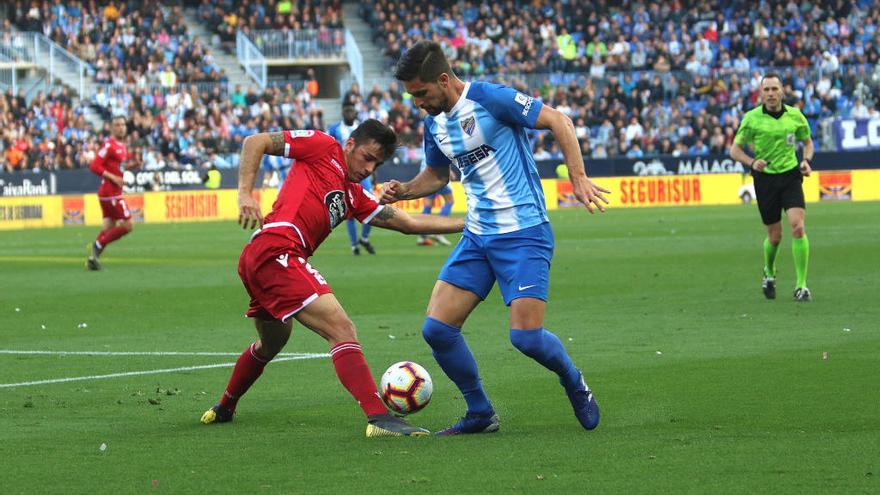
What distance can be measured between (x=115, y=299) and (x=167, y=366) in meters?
6.65

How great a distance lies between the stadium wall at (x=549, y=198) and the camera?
130ft

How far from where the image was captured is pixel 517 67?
50844 mm

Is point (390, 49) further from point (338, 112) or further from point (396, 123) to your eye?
point (396, 123)

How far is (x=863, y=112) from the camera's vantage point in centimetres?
4819

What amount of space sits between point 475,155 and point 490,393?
2.11 metres

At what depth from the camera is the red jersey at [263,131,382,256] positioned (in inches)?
325

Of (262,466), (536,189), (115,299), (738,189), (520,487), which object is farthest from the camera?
(738,189)

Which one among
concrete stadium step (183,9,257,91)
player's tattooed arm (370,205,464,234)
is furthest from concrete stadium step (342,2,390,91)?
player's tattooed arm (370,205,464,234)

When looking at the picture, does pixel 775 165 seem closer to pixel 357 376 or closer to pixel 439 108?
pixel 439 108

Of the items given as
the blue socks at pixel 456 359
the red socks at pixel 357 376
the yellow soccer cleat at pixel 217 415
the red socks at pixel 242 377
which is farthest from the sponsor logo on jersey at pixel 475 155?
the yellow soccer cleat at pixel 217 415

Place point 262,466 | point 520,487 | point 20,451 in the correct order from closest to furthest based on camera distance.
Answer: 1. point 520,487
2. point 262,466
3. point 20,451

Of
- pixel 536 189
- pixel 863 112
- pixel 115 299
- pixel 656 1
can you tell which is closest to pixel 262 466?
pixel 536 189

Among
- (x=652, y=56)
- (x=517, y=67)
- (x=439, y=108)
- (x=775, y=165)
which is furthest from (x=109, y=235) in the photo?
(x=652, y=56)

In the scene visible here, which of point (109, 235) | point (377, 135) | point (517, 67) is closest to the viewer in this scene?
point (377, 135)
